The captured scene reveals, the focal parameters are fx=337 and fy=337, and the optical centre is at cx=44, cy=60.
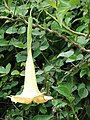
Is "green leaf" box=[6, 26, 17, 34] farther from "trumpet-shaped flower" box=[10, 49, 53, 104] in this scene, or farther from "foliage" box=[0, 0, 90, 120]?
"trumpet-shaped flower" box=[10, 49, 53, 104]

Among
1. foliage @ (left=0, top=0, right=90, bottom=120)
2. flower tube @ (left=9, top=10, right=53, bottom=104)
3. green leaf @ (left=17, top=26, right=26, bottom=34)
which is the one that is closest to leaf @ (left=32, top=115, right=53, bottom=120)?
foliage @ (left=0, top=0, right=90, bottom=120)

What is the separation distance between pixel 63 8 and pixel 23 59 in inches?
Answer: 22.3

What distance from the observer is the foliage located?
4.46 ft

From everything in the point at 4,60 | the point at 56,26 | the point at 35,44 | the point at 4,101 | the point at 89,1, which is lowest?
the point at 4,101

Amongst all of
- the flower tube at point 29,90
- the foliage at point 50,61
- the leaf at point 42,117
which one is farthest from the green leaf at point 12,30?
the flower tube at point 29,90

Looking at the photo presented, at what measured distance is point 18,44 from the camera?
4.92 ft

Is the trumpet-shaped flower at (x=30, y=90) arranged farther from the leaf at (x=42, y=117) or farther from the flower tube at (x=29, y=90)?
the leaf at (x=42, y=117)


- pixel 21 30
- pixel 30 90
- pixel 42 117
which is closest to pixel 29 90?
pixel 30 90

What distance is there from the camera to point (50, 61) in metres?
1.50

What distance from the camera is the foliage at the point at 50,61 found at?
136 centimetres

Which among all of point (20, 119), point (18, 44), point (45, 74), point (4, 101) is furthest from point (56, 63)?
point (4, 101)

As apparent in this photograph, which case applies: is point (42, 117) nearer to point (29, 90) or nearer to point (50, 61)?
point (50, 61)

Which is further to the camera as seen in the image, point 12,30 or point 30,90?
point 12,30

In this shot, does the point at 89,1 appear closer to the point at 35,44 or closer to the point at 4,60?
the point at 35,44
